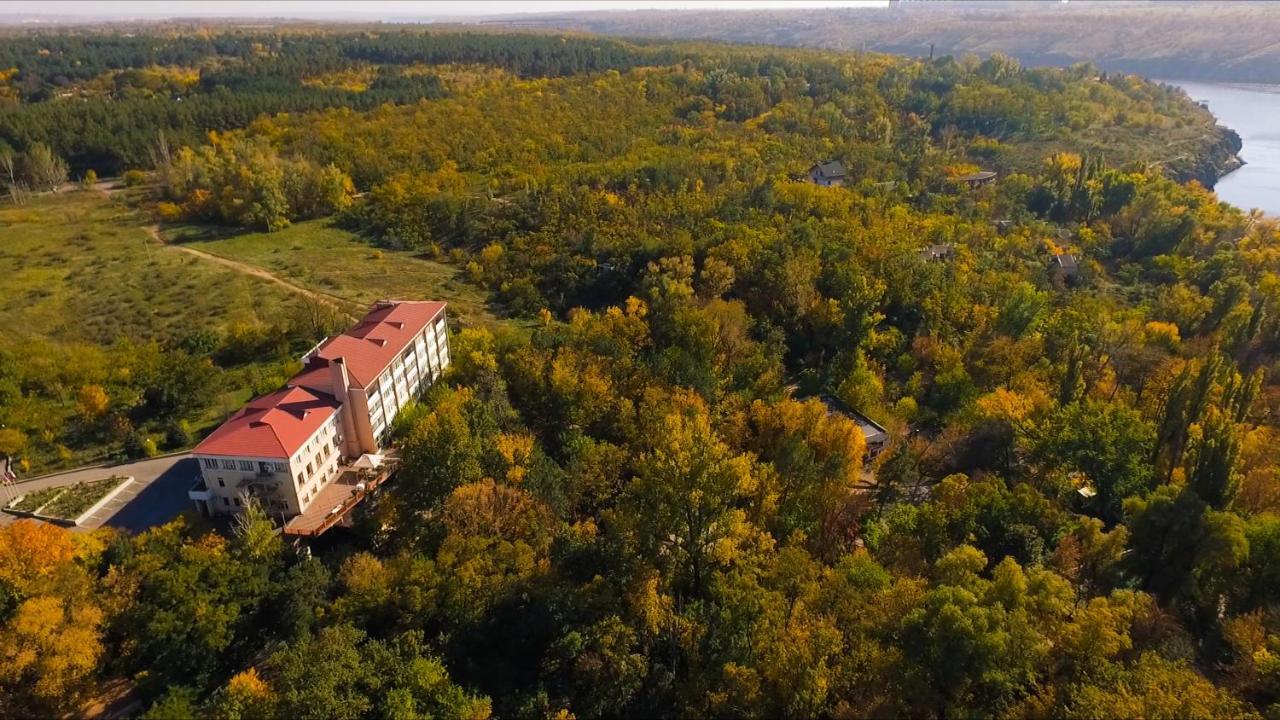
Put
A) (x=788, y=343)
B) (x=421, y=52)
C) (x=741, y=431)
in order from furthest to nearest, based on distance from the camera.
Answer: (x=421, y=52)
(x=788, y=343)
(x=741, y=431)

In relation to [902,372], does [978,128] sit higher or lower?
higher

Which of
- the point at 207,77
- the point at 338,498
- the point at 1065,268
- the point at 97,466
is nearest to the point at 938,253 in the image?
the point at 1065,268

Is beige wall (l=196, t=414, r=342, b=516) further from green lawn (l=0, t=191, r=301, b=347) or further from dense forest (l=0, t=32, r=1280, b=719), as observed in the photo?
green lawn (l=0, t=191, r=301, b=347)

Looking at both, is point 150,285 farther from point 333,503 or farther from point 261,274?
point 333,503

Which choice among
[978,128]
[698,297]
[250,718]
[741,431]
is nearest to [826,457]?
[741,431]

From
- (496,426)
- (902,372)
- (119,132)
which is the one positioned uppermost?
(119,132)

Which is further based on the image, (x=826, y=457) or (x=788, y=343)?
(x=788, y=343)

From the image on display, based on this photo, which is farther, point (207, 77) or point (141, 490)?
point (207, 77)

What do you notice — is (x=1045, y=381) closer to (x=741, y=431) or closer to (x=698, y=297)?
(x=741, y=431)
